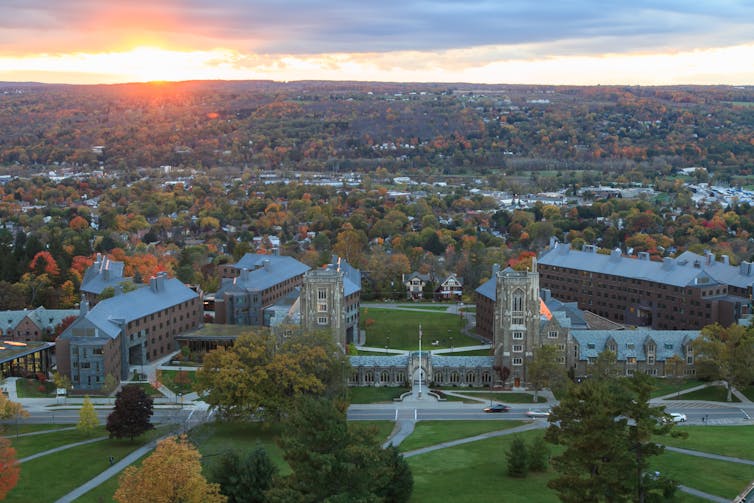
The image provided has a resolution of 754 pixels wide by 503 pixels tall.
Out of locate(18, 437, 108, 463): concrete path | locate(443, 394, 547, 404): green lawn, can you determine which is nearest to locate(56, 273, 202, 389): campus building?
locate(18, 437, 108, 463): concrete path

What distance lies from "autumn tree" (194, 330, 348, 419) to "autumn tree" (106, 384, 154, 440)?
20.0 feet

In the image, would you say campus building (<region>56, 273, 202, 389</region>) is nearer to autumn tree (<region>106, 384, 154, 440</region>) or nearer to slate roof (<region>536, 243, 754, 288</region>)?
autumn tree (<region>106, 384, 154, 440</region>)

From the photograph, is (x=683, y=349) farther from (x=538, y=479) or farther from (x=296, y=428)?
(x=296, y=428)

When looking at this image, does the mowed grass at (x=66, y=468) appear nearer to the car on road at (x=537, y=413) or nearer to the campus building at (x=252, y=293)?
the car on road at (x=537, y=413)

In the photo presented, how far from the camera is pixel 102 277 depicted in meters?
110

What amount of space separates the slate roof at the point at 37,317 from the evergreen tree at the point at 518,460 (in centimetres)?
6029

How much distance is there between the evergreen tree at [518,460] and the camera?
61.7m

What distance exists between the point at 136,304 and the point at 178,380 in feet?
43.6

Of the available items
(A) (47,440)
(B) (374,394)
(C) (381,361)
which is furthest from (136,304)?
(B) (374,394)

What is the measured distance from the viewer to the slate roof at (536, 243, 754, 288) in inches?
4235

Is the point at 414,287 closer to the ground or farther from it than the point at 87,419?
farther from it

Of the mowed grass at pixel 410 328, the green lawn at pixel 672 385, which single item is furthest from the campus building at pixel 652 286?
the green lawn at pixel 672 385

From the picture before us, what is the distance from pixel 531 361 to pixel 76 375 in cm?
4506

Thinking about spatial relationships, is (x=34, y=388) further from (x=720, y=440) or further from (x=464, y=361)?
(x=720, y=440)
